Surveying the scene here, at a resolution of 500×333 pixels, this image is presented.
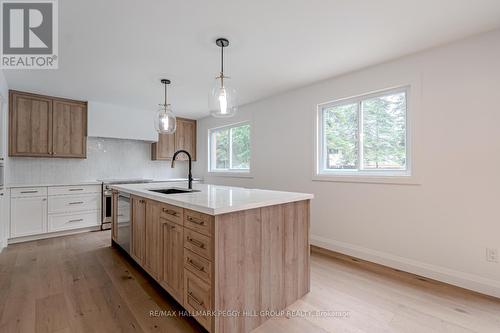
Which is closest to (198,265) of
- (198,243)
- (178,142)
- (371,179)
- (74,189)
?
(198,243)

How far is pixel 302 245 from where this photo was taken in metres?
2.05

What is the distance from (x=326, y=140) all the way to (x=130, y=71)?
8.94ft

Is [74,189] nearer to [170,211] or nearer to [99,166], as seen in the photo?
[99,166]

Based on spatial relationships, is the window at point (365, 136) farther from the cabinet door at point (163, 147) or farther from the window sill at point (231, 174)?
the cabinet door at point (163, 147)

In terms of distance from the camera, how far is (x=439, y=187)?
236 cm

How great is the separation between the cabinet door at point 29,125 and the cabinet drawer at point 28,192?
1.77ft

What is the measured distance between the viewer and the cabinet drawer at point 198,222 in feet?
4.89

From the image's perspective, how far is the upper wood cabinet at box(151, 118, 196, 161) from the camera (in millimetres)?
5258

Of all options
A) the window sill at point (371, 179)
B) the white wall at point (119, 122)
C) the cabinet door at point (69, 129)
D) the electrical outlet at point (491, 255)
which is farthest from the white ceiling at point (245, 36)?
the electrical outlet at point (491, 255)

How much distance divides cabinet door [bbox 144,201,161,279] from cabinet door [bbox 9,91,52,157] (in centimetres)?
282

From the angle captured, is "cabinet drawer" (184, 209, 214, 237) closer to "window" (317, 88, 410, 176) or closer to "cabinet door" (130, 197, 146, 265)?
"cabinet door" (130, 197, 146, 265)

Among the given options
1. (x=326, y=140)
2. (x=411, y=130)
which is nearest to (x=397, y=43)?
(x=411, y=130)

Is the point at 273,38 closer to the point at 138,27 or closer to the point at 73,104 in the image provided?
the point at 138,27

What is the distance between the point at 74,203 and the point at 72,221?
0.97ft
